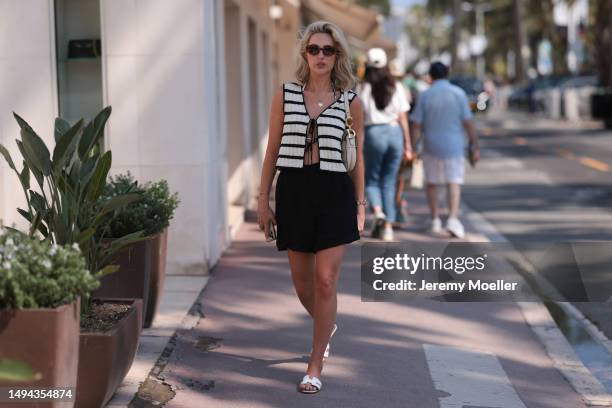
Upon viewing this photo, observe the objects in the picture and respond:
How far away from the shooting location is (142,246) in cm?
614

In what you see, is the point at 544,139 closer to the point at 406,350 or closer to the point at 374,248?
the point at 374,248

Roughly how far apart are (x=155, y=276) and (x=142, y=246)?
45 cm

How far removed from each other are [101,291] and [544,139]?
2379cm

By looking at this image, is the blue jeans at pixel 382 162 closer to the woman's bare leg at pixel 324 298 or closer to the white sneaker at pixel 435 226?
the white sneaker at pixel 435 226

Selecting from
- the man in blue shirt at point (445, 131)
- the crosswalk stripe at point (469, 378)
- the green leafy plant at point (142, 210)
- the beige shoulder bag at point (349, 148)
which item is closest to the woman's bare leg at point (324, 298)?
the beige shoulder bag at point (349, 148)

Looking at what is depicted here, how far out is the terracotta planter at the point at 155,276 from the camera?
254 inches

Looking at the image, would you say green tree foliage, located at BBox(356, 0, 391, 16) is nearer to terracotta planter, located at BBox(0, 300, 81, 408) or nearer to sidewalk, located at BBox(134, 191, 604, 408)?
sidewalk, located at BBox(134, 191, 604, 408)

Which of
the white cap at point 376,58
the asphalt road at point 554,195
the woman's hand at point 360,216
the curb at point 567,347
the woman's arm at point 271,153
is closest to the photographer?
the woman's arm at point 271,153

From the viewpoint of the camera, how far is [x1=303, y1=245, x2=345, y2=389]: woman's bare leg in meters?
5.26

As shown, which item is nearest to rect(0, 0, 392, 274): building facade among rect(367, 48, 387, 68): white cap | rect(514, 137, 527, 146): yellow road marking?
rect(367, 48, 387, 68): white cap

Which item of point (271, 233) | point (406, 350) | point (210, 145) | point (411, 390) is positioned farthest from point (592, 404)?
point (210, 145)

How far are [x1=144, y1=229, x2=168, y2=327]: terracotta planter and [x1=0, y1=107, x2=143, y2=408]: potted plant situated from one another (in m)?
1.06

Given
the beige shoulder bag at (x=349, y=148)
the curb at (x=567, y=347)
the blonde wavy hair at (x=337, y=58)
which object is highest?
the blonde wavy hair at (x=337, y=58)

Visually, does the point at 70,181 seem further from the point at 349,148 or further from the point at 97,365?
the point at 349,148
